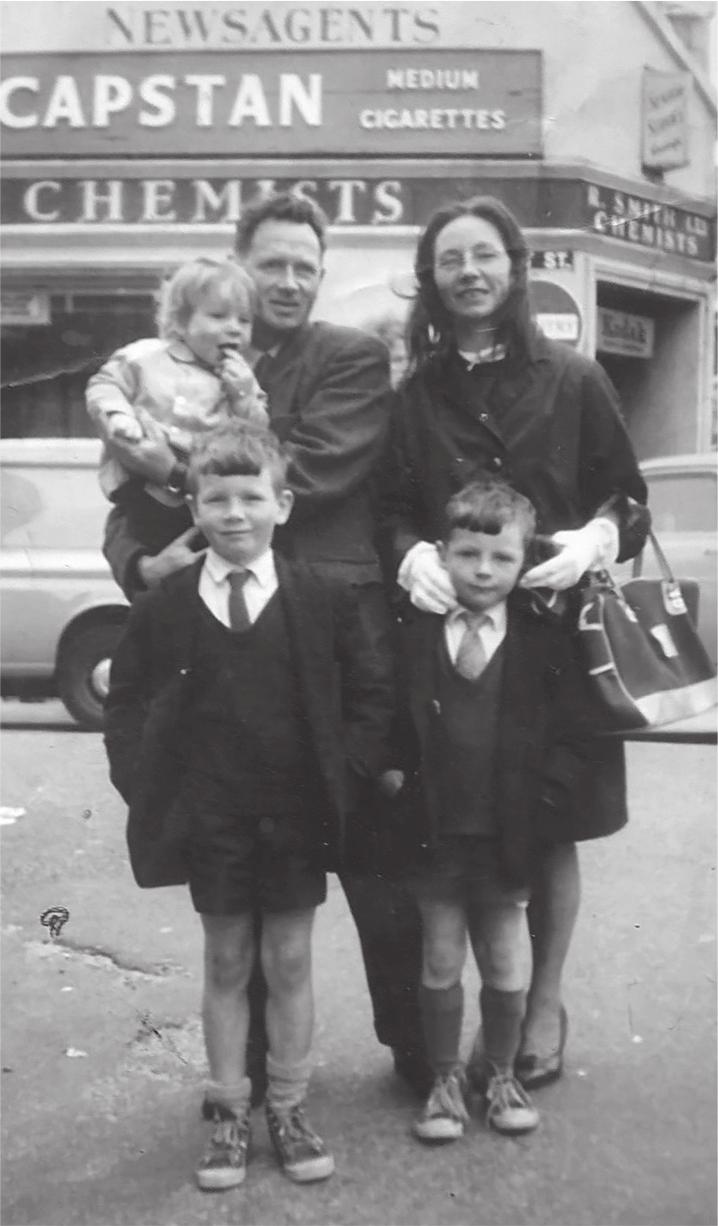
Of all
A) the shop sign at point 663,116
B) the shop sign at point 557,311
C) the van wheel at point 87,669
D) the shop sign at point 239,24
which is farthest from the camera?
the van wheel at point 87,669

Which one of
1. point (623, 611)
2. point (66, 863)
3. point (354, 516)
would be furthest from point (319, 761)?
point (66, 863)

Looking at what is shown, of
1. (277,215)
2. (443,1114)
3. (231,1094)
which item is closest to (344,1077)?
(443,1114)

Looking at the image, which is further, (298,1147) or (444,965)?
(444,965)

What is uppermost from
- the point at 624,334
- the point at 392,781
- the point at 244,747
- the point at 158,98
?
the point at 158,98

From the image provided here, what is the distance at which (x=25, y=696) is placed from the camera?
Result: 777 cm

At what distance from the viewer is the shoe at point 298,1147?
249cm

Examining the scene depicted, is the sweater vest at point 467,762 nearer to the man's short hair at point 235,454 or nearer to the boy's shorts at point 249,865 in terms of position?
the boy's shorts at point 249,865

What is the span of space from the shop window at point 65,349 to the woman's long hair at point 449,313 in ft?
2.15

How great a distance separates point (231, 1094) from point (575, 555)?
119cm

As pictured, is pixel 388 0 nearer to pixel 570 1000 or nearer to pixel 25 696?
pixel 570 1000

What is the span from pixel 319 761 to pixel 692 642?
0.87 meters

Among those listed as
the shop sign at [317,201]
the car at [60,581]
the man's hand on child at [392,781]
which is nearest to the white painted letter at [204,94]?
the shop sign at [317,201]

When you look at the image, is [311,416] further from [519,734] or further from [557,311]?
[557,311]

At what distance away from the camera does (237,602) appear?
2441 mm
